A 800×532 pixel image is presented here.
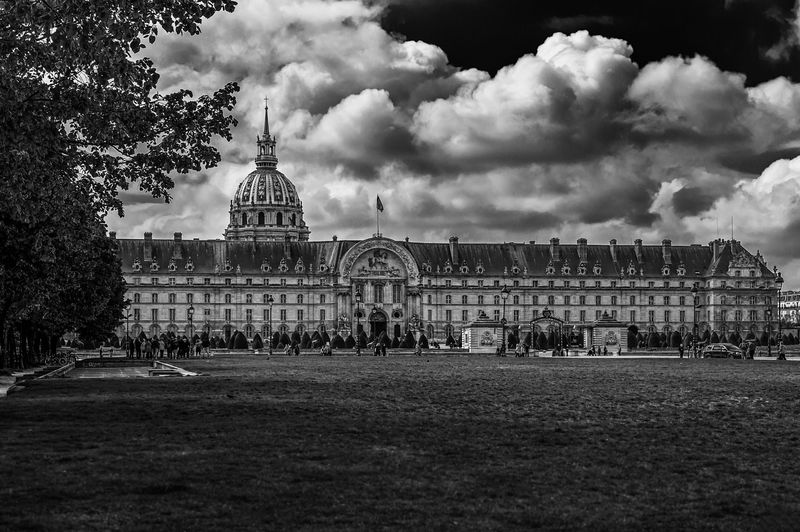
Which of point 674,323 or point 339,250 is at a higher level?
point 339,250

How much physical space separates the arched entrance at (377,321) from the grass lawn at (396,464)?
411 ft

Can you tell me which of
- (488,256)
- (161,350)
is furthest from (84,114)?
(488,256)

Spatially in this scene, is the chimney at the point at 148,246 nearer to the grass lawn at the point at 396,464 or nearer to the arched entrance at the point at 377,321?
the arched entrance at the point at 377,321

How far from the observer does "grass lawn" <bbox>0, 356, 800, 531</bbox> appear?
444 inches

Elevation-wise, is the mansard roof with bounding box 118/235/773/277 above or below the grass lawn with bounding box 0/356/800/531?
above

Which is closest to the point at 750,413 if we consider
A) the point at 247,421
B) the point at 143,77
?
the point at 247,421

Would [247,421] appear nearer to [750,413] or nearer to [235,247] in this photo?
[750,413]

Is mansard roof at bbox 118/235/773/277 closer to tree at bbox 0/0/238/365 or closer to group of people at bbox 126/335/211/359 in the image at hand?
group of people at bbox 126/335/211/359

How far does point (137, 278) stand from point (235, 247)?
14.2 metres

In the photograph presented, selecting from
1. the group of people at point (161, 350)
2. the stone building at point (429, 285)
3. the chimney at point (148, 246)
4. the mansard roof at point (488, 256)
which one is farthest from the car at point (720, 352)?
the chimney at point (148, 246)

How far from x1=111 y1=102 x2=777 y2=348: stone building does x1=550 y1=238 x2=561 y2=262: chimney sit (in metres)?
0.14

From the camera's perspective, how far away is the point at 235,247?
154 m

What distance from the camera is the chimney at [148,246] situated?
5910 inches

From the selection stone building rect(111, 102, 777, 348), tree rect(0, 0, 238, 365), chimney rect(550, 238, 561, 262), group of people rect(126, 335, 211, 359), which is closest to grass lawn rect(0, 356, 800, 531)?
tree rect(0, 0, 238, 365)
